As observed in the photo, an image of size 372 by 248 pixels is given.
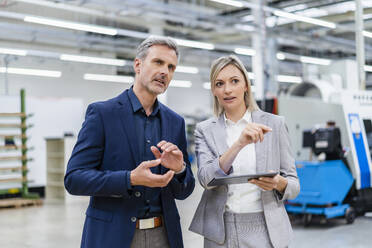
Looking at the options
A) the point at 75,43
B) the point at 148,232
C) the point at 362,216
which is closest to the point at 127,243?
the point at 148,232

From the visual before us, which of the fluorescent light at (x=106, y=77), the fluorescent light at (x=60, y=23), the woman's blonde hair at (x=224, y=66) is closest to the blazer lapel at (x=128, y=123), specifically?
the woman's blonde hair at (x=224, y=66)

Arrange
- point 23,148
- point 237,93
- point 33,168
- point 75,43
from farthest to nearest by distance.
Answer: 1. point 75,43
2. point 33,168
3. point 23,148
4. point 237,93

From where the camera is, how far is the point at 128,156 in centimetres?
163

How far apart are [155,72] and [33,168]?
29.8ft

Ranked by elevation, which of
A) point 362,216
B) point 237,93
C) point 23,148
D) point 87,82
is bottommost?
point 362,216

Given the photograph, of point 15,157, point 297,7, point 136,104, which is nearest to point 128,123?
point 136,104

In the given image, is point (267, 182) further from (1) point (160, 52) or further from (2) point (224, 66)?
(1) point (160, 52)

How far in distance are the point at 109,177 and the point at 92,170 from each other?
9cm

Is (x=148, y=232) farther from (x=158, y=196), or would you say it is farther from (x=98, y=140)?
(x=98, y=140)

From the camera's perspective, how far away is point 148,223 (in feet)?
5.41

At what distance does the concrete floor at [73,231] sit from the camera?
5.16m

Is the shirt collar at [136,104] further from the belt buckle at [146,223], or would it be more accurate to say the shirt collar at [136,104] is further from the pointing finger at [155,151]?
the belt buckle at [146,223]

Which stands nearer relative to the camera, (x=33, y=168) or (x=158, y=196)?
(x=158, y=196)

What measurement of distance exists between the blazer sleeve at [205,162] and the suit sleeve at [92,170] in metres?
0.32
